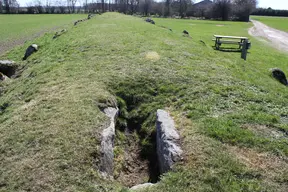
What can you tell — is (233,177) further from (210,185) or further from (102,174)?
(102,174)

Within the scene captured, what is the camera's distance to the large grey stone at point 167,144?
4242 mm

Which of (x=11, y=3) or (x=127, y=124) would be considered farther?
(x=11, y=3)

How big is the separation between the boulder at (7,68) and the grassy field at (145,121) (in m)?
1.87

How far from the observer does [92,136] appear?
4.72 m

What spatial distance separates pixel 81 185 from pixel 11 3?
327ft

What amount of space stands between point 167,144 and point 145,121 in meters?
1.80

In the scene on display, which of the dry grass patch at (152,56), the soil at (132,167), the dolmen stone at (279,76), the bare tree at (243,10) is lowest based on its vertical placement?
the soil at (132,167)

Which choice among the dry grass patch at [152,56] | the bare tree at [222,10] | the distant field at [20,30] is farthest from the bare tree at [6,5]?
the dry grass patch at [152,56]

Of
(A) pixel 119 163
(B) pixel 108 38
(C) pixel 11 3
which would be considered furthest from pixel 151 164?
(C) pixel 11 3

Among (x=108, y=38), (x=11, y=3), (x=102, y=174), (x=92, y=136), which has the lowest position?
(x=102, y=174)

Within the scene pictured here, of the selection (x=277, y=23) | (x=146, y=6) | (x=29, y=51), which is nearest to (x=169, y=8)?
(x=146, y=6)

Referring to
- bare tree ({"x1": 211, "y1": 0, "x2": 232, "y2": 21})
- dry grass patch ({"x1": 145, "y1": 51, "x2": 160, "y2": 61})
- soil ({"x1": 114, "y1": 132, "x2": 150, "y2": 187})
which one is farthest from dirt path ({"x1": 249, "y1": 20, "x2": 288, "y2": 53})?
bare tree ({"x1": 211, "y1": 0, "x2": 232, "y2": 21})

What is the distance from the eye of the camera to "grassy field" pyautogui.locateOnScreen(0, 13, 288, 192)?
3811 millimetres

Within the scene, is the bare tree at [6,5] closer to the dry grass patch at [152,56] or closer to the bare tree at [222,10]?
the bare tree at [222,10]
